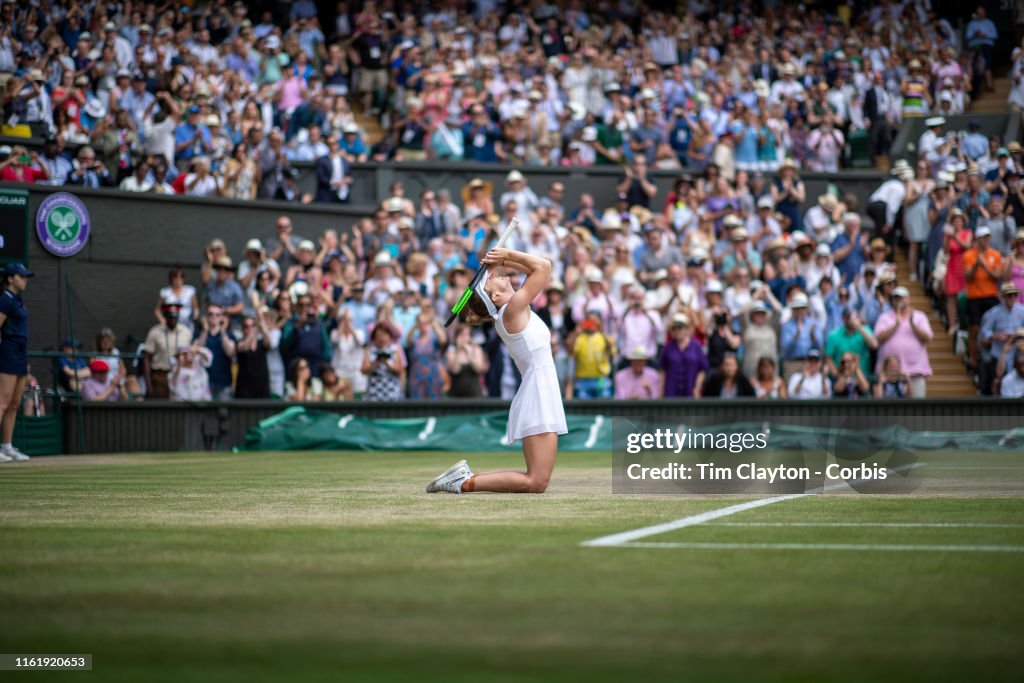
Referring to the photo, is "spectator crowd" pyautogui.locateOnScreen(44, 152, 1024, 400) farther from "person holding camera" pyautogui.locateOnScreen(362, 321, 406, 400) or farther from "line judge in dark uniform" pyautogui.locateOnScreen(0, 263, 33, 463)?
"line judge in dark uniform" pyautogui.locateOnScreen(0, 263, 33, 463)

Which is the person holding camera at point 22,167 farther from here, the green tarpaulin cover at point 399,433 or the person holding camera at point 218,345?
the green tarpaulin cover at point 399,433

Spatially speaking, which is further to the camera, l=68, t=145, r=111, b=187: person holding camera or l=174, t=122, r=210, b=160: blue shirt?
l=174, t=122, r=210, b=160: blue shirt

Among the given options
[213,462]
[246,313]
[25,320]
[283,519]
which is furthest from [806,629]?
[246,313]

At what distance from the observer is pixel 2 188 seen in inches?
793

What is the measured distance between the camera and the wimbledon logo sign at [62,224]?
22438 mm

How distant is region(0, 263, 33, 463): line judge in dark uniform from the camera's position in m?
17.1

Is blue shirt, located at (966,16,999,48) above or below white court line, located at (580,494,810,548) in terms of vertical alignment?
above

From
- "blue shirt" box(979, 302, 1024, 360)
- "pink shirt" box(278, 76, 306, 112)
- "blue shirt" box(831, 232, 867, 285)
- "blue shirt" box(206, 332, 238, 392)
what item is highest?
"pink shirt" box(278, 76, 306, 112)

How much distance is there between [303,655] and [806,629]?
1799 millimetres

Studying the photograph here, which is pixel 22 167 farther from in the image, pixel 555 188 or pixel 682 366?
pixel 682 366

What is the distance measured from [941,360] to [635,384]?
18.7 feet

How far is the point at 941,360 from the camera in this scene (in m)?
23.6

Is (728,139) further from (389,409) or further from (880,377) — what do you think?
(389,409)

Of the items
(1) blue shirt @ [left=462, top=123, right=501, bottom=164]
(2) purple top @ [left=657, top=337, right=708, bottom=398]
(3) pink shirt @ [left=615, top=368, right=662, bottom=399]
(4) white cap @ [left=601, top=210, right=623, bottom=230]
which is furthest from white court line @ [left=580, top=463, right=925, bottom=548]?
(1) blue shirt @ [left=462, top=123, right=501, bottom=164]
